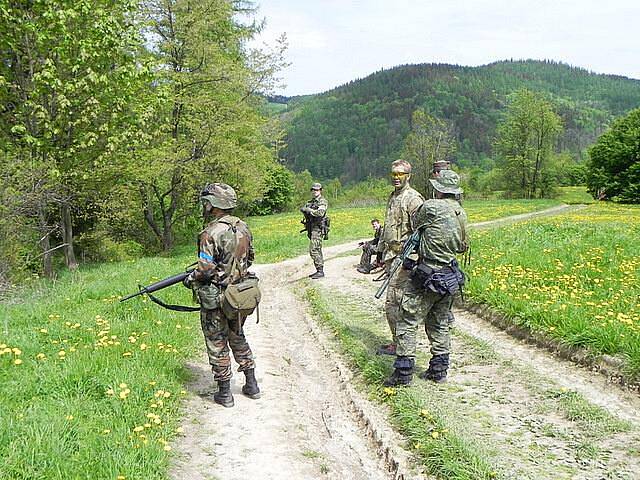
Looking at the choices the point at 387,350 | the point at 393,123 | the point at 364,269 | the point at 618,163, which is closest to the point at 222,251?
the point at 387,350

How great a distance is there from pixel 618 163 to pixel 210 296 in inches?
2398

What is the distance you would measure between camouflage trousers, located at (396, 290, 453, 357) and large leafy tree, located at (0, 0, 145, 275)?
33.1ft

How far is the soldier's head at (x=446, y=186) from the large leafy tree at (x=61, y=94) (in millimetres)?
10200

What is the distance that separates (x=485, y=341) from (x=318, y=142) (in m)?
160

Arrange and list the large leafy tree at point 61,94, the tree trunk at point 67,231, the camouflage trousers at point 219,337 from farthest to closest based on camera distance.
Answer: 1. the tree trunk at point 67,231
2. the large leafy tree at point 61,94
3. the camouflage trousers at point 219,337

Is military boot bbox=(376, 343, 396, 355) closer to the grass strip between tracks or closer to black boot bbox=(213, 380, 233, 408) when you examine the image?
the grass strip between tracks

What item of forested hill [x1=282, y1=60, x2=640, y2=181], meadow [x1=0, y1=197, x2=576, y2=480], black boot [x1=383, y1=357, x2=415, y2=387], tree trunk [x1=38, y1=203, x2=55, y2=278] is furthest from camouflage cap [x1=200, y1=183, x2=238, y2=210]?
forested hill [x1=282, y1=60, x2=640, y2=181]

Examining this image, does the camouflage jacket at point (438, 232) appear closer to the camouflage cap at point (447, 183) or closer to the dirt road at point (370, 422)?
the camouflage cap at point (447, 183)

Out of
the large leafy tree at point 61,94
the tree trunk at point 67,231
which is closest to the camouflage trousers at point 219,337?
the large leafy tree at point 61,94

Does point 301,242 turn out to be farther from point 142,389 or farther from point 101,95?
point 142,389

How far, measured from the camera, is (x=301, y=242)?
2220 cm

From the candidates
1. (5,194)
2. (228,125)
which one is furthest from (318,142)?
(5,194)

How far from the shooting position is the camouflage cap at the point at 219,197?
245 inches

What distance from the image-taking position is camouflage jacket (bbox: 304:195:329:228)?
46.8 ft
